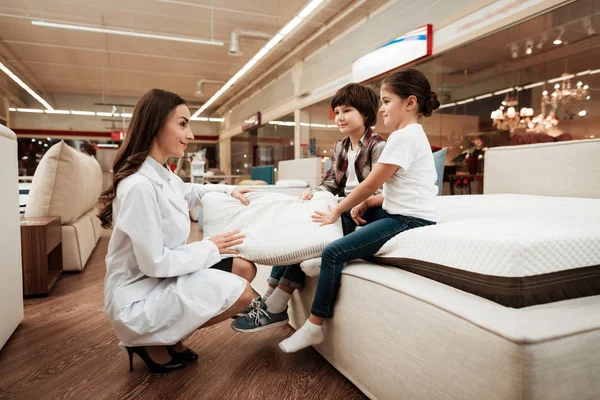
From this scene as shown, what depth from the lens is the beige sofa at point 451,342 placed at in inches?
29.7

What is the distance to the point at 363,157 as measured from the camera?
1814 mm

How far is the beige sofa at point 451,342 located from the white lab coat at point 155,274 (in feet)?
1.43

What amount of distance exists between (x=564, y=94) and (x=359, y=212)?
3.47 meters

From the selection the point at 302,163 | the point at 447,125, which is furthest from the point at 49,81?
the point at 447,125

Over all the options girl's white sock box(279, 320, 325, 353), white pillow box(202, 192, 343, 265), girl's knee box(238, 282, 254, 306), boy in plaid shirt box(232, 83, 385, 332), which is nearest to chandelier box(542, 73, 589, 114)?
boy in plaid shirt box(232, 83, 385, 332)

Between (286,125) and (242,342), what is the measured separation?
28.8 feet

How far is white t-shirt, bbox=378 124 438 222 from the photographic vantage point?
1.42 metres

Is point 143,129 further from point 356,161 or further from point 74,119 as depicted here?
point 74,119

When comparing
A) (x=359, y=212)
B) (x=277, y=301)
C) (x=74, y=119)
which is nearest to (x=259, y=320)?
(x=277, y=301)

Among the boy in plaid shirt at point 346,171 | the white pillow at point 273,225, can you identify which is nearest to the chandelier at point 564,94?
the boy in plaid shirt at point 346,171

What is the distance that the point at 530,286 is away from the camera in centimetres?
89

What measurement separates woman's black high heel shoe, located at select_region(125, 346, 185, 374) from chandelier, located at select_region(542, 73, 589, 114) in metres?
4.30

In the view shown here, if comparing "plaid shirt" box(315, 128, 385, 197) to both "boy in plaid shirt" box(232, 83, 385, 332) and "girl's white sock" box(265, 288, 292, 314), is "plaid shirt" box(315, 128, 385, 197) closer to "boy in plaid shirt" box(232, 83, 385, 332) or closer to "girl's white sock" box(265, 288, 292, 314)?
"boy in plaid shirt" box(232, 83, 385, 332)

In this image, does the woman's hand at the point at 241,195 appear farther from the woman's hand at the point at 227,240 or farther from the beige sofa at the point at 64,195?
the beige sofa at the point at 64,195
